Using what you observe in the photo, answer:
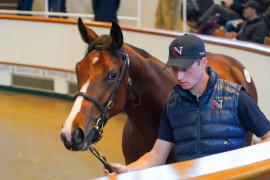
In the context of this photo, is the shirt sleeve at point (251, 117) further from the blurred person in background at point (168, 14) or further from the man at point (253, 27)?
the blurred person in background at point (168, 14)

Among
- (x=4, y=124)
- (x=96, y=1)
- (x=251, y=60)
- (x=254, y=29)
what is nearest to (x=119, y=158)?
(x=251, y=60)

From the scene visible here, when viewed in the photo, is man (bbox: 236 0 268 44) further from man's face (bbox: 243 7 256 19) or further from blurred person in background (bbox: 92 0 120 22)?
Answer: blurred person in background (bbox: 92 0 120 22)

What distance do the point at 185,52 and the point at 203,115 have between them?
→ 0.28 meters

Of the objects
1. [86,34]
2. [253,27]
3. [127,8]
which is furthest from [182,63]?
[127,8]

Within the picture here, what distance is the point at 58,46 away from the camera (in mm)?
8859

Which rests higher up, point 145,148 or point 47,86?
point 145,148

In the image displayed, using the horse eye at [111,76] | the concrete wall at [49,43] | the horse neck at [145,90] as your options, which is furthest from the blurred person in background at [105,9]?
the horse eye at [111,76]

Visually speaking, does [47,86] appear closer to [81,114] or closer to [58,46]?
[58,46]

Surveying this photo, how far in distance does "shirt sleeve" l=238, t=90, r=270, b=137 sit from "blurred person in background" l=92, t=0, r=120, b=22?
6.57 m

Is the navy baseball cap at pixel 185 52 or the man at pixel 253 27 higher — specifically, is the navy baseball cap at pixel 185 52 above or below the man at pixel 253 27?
above

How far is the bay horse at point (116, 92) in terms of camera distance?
2803 millimetres

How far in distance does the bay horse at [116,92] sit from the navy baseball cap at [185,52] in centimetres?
40

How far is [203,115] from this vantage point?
2.71 meters

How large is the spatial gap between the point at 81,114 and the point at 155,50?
463 centimetres
